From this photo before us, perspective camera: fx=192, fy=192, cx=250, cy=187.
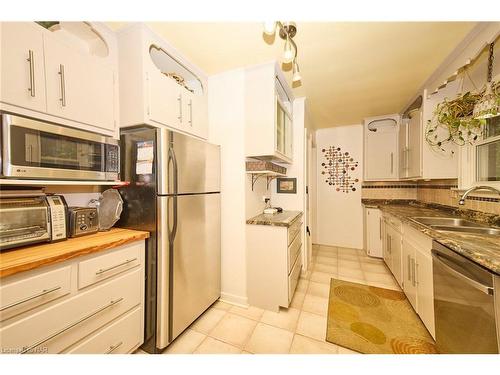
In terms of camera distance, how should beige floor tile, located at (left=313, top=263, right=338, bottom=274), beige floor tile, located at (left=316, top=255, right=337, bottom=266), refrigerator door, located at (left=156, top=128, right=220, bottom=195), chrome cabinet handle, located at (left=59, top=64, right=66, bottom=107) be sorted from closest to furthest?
chrome cabinet handle, located at (left=59, top=64, right=66, bottom=107), refrigerator door, located at (left=156, top=128, right=220, bottom=195), beige floor tile, located at (left=313, top=263, right=338, bottom=274), beige floor tile, located at (left=316, top=255, right=337, bottom=266)

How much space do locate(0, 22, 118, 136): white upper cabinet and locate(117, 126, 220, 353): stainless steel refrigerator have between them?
0.90 ft

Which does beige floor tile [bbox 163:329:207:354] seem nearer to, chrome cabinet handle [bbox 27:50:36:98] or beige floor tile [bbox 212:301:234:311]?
beige floor tile [bbox 212:301:234:311]

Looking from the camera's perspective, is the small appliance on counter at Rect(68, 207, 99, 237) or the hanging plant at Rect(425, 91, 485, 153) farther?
the hanging plant at Rect(425, 91, 485, 153)

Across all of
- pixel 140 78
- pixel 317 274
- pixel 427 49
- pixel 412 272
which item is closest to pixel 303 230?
pixel 317 274

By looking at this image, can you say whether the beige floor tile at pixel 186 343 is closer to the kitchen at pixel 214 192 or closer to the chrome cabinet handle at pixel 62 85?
the kitchen at pixel 214 192

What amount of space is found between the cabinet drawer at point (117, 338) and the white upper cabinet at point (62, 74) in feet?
4.30

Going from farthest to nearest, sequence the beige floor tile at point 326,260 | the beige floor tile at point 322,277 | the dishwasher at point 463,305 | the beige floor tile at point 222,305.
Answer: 1. the beige floor tile at point 326,260
2. the beige floor tile at point 322,277
3. the beige floor tile at point 222,305
4. the dishwasher at point 463,305

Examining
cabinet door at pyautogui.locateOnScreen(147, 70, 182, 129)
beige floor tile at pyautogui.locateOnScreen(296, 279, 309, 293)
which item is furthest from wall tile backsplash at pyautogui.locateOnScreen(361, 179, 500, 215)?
cabinet door at pyautogui.locateOnScreen(147, 70, 182, 129)

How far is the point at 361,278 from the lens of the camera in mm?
2611

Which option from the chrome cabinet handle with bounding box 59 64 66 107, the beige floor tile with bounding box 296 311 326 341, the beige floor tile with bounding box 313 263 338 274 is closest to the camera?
the chrome cabinet handle with bounding box 59 64 66 107

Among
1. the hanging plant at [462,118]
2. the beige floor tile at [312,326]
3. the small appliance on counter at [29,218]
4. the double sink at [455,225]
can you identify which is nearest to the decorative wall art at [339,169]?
the hanging plant at [462,118]

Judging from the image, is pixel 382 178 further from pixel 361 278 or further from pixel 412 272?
pixel 412 272

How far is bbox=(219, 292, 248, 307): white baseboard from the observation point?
79.3 inches

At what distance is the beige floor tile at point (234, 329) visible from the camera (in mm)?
1566
